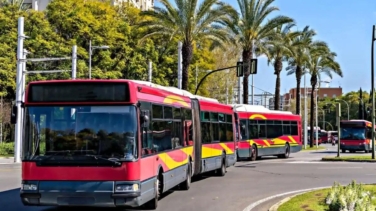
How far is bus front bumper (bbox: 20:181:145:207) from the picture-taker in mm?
11375

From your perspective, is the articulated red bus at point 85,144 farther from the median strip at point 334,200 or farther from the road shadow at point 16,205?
the median strip at point 334,200

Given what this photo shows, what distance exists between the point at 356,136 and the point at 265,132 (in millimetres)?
16962

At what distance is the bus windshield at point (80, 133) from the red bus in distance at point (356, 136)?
41105mm

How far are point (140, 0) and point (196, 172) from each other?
8488cm

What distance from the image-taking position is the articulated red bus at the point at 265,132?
111ft

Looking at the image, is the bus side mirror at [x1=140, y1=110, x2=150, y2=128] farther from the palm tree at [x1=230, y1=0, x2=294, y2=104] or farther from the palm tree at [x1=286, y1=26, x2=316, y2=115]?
the palm tree at [x1=286, y1=26, x2=316, y2=115]

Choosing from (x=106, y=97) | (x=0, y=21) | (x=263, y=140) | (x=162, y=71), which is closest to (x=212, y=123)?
(x=106, y=97)

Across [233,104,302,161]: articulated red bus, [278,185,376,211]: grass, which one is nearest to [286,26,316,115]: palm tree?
[233,104,302,161]: articulated red bus

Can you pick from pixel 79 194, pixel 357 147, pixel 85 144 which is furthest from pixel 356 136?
pixel 79 194

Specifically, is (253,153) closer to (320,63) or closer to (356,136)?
(356,136)

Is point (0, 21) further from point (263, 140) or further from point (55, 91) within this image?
point (55, 91)

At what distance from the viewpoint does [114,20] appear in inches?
2520

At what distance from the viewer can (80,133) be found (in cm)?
1155

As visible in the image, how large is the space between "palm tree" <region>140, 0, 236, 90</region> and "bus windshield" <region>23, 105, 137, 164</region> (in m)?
26.5
